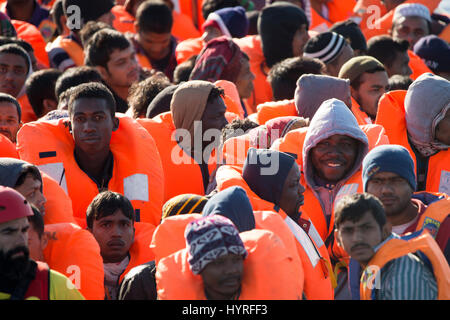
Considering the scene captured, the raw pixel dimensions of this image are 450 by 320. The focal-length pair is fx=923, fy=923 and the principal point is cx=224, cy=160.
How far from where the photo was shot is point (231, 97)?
7.66 m

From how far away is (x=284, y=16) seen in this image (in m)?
9.11

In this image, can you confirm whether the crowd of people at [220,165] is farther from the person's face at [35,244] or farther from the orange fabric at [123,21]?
the orange fabric at [123,21]

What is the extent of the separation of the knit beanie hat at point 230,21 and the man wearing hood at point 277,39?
1.54ft

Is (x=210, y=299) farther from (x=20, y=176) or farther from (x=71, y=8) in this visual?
(x=71, y=8)

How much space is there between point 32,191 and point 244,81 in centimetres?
348

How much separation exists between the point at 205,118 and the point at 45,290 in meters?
2.58

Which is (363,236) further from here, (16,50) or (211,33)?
(211,33)

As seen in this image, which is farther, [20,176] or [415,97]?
[415,97]

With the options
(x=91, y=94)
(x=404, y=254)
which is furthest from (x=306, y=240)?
(x=91, y=94)

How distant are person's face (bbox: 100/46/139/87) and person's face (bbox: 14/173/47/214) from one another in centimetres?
297

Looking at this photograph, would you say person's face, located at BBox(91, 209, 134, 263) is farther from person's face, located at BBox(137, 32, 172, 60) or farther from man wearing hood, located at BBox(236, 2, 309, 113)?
person's face, located at BBox(137, 32, 172, 60)

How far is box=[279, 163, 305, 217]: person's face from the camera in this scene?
5.21m
